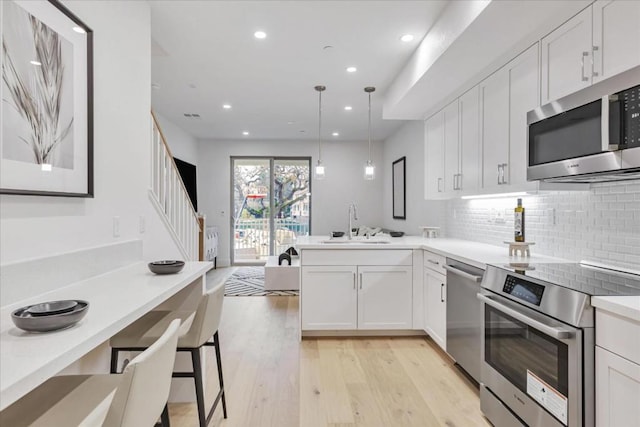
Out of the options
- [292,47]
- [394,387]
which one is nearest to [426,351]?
[394,387]

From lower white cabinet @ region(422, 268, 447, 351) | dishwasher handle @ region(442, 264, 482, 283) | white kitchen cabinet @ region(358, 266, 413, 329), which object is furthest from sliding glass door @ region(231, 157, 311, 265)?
dishwasher handle @ region(442, 264, 482, 283)

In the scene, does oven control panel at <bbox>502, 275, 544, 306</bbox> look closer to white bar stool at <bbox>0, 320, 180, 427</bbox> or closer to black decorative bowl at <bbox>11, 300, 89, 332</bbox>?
white bar stool at <bbox>0, 320, 180, 427</bbox>

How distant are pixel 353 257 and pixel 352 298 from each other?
0.39m

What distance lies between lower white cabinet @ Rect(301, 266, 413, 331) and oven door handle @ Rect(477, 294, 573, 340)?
1.37m

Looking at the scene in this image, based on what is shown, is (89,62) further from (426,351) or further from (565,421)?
(426,351)

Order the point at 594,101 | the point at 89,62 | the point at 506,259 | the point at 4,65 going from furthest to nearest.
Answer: the point at 506,259 → the point at 89,62 → the point at 594,101 → the point at 4,65

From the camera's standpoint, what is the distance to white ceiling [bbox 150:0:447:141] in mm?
2703

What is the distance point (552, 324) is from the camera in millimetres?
1623

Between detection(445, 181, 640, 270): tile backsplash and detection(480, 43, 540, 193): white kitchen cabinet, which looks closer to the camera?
detection(445, 181, 640, 270): tile backsplash

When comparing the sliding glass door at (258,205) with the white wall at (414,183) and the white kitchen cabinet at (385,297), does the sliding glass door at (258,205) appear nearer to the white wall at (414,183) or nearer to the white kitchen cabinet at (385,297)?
the white wall at (414,183)

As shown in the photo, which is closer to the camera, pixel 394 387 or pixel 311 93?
pixel 394 387

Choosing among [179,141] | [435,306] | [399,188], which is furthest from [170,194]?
[399,188]

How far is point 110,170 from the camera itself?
2.13 metres

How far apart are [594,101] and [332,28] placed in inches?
77.9
